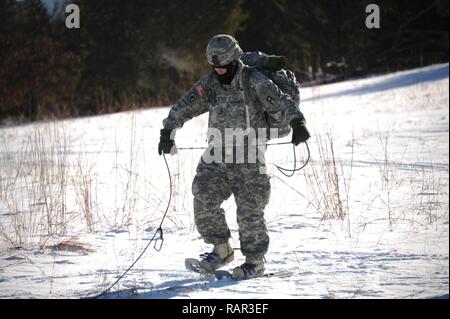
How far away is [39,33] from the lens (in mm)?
24688

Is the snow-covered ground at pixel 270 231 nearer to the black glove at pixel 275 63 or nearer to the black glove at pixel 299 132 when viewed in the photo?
the black glove at pixel 299 132

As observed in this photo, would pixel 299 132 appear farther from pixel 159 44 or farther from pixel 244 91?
pixel 159 44

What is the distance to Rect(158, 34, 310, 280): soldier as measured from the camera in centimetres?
442

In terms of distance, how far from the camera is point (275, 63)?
454 centimetres

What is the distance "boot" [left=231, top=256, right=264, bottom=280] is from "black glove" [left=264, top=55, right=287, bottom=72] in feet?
4.51

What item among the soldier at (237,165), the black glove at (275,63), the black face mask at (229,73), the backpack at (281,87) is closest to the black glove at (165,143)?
the soldier at (237,165)

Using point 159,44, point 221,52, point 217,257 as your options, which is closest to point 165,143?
point 221,52

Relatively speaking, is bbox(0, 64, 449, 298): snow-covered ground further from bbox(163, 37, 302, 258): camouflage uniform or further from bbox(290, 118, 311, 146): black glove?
bbox(290, 118, 311, 146): black glove

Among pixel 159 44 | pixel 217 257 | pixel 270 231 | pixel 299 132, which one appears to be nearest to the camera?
pixel 299 132

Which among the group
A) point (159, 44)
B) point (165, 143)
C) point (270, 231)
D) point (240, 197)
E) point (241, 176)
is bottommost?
point (270, 231)

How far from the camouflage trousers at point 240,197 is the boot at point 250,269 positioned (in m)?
0.04

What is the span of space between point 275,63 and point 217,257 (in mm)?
1479

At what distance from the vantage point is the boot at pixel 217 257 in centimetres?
453

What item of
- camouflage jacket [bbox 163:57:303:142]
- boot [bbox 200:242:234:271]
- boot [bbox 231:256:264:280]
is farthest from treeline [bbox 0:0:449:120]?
boot [bbox 231:256:264:280]
